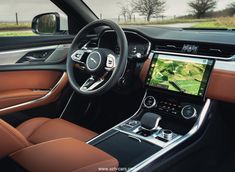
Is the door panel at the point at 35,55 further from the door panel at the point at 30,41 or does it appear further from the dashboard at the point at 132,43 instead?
the dashboard at the point at 132,43

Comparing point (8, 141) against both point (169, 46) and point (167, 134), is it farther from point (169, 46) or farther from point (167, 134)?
point (169, 46)

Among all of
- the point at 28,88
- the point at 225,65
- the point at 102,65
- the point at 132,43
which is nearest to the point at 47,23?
the point at 28,88

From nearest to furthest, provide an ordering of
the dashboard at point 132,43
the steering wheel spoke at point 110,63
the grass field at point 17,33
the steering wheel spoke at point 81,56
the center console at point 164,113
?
the center console at point 164,113
the steering wheel spoke at point 110,63
the steering wheel spoke at point 81,56
the dashboard at point 132,43
the grass field at point 17,33

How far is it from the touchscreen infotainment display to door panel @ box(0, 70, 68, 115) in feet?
2.68

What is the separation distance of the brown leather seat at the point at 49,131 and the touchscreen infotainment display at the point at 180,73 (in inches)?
20.2

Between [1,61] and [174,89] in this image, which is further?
[1,61]

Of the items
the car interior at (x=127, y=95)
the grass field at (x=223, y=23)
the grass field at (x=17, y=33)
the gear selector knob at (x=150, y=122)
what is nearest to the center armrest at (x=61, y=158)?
the car interior at (x=127, y=95)

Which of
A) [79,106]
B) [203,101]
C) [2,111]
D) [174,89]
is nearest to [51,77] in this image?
[79,106]

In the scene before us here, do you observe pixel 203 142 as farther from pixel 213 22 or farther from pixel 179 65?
pixel 213 22

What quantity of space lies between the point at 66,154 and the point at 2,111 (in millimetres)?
1202

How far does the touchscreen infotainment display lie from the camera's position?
6.34ft

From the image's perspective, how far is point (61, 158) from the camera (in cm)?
122

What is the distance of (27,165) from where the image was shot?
46.1 inches

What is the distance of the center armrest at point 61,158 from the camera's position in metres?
1.17
